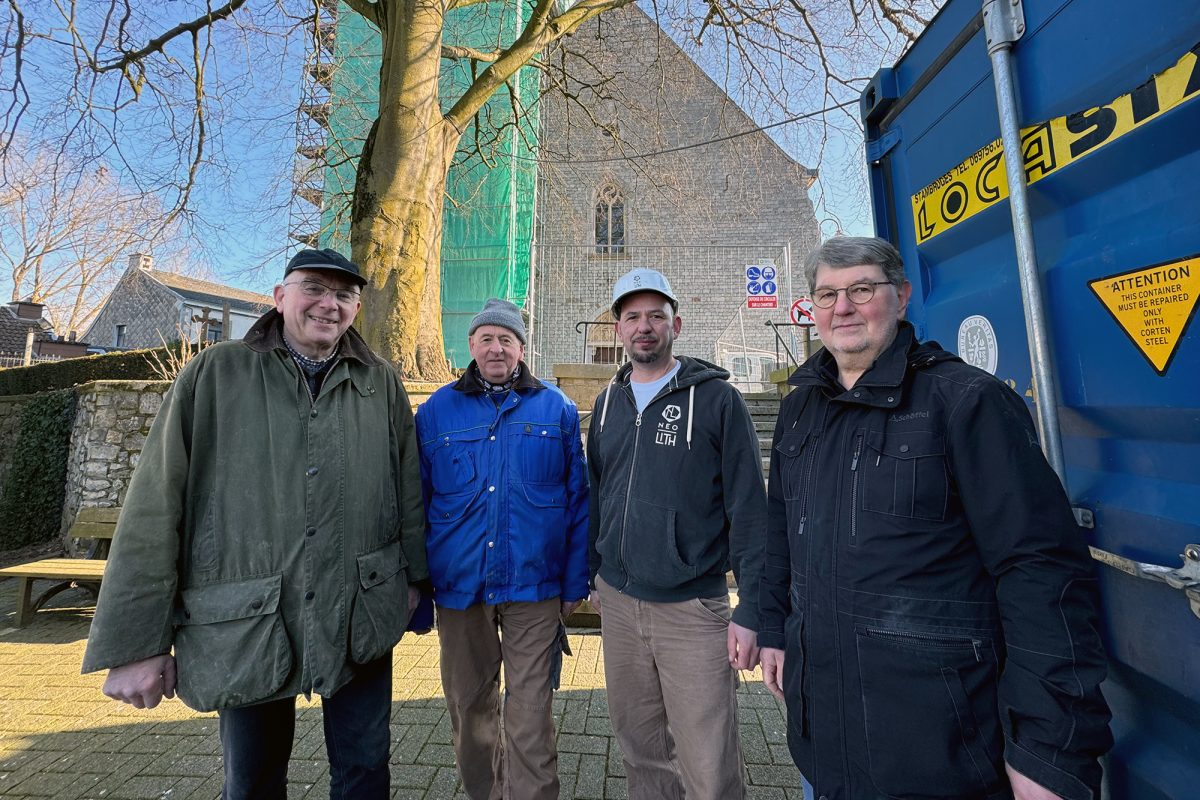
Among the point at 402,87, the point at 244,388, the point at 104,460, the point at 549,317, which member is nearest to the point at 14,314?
the point at 549,317

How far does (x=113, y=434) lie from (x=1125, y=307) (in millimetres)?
9295

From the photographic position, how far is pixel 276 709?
Result: 6.42 feet

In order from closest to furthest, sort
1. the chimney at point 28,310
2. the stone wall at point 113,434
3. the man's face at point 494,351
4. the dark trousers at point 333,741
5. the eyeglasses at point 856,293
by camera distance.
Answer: the eyeglasses at point 856,293 < the dark trousers at point 333,741 < the man's face at point 494,351 < the stone wall at point 113,434 < the chimney at point 28,310

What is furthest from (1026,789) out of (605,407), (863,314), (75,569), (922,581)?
(75,569)

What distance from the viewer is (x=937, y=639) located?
1.24m

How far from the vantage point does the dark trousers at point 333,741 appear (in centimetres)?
189

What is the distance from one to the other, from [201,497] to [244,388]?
0.39m

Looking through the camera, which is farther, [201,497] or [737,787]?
[737,787]

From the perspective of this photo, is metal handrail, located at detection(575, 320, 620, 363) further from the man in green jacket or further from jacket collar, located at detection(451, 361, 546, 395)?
the man in green jacket

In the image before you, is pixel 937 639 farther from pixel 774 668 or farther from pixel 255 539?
pixel 255 539

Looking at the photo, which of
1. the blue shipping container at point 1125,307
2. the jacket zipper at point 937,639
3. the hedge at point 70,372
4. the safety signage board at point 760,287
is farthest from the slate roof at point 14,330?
the blue shipping container at point 1125,307

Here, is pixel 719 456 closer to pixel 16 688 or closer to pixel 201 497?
pixel 201 497

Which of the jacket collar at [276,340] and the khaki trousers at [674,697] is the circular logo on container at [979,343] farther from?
the jacket collar at [276,340]

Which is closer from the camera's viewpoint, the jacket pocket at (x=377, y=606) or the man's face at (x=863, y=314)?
the man's face at (x=863, y=314)
